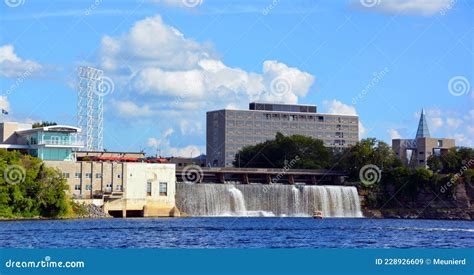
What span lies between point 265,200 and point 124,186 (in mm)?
24613

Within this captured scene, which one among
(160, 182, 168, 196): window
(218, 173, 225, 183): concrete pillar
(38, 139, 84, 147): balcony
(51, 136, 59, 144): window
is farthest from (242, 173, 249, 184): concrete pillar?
(51, 136, 59, 144): window

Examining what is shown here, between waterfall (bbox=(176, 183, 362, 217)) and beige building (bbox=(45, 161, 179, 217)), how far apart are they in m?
4.58

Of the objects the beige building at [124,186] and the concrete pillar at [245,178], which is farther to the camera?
the concrete pillar at [245,178]

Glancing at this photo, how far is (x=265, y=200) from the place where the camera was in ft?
400

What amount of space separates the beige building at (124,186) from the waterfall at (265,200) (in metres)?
4.58

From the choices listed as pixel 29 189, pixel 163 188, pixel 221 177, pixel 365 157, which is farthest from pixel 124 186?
pixel 365 157

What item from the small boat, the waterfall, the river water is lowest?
the river water

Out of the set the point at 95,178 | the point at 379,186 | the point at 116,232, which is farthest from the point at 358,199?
the point at 116,232

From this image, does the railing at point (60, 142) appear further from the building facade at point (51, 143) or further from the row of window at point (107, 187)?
the row of window at point (107, 187)

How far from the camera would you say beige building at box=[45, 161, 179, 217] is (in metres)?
102

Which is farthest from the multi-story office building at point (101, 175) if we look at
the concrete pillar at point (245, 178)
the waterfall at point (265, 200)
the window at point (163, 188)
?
the concrete pillar at point (245, 178)

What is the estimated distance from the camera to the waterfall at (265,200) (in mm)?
113812

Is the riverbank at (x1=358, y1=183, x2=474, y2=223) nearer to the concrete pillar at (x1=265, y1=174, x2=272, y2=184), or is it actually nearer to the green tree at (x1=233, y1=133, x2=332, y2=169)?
the concrete pillar at (x1=265, y1=174, x2=272, y2=184)

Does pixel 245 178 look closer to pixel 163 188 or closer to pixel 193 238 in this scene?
pixel 163 188
